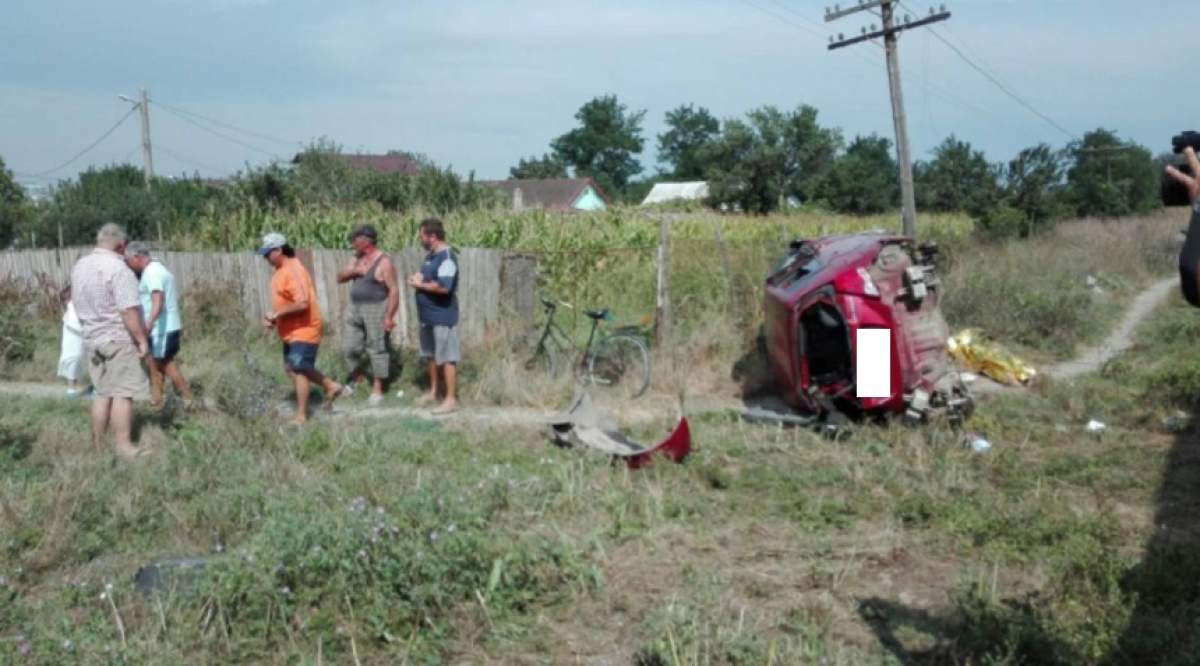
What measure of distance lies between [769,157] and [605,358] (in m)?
43.0

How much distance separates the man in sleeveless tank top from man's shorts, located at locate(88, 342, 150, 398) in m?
2.65

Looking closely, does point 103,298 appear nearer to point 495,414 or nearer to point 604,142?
point 495,414

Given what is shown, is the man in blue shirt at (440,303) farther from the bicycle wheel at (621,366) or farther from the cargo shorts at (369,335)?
the bicycle wheel at (621,366)

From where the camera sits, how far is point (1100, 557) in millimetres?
5820

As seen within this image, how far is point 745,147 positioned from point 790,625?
2004 inches

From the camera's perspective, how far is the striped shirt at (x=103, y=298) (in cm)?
877

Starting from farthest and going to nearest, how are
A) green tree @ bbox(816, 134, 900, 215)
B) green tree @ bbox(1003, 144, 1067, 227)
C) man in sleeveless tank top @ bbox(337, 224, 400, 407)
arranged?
1. green tree @ bbox(816, 134, 900, 215)
2. green tree @ bbox(1003, 144, 1067, 227)
3. man in sleeveless tank top @ bbox(337, 224, 400, 407)

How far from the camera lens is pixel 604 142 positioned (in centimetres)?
8812

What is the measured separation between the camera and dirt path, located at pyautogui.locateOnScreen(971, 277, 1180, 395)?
39.9ft

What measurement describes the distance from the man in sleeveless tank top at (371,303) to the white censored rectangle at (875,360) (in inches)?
178

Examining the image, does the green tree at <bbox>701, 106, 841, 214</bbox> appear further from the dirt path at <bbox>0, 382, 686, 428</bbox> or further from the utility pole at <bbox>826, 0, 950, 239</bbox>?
the dirt path at <bbox>0, 382, 686, 428</bbox>

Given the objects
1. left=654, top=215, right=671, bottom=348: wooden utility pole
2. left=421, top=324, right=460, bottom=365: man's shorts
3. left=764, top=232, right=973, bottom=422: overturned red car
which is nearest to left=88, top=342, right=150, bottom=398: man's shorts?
left=421, top=324, right=460, bottom=365: man's shorts

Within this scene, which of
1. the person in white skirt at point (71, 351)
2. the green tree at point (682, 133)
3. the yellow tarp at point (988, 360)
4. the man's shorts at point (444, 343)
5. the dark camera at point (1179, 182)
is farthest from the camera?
the green tree at point (682, 133)

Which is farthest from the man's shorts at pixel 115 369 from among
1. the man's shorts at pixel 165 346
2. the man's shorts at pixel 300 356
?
the man's shorts at pixel 165 346
